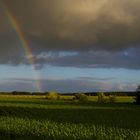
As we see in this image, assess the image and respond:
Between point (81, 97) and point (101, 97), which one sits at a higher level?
point (101, 97)

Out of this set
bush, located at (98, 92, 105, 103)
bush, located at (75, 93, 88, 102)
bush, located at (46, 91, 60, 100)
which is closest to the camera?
bush, located at (98, 92, 105, 103)

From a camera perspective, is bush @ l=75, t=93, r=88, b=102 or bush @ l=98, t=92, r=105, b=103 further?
bush @ l=75, t=93, r=88, b=102

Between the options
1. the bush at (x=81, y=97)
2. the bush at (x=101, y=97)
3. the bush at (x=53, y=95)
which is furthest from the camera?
the bush at (x=53, y=95)

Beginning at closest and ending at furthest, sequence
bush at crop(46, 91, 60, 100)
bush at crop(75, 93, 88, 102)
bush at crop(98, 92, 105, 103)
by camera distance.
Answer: bush at crop(98, 92, 105, 103), bush at crop(75, 93, 88, 102), bush at crop(46, 91, 60, 100)

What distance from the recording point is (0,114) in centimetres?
5594

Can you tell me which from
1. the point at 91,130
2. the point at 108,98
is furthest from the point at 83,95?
the point at 91,130

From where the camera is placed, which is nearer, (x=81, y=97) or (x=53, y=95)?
(x=81, y=97)

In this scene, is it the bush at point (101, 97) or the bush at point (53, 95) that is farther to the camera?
the bush at point (53, 95)

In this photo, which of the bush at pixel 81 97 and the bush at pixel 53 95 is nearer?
the bush at pixel 81 97

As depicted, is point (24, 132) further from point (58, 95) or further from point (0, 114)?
point (58, 95)

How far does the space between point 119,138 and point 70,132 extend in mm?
4573

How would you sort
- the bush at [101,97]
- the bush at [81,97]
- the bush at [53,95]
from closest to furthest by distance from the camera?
the bush at [101,97]
the bush at [81,97]
the bush at [53,95]

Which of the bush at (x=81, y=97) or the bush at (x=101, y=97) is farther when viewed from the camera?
the bush at (x=81, y=97)

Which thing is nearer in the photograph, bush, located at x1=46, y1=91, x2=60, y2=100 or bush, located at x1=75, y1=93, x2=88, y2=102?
bush, located at x1=75, y1=93, x2=88, y2=102
